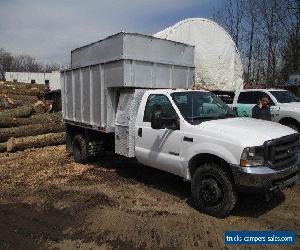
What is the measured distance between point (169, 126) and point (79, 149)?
4146 millimetres

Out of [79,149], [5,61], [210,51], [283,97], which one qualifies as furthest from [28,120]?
[5,61]

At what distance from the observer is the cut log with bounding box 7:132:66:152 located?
12.4 m

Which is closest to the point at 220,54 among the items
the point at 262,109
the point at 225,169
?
the point at 262,109

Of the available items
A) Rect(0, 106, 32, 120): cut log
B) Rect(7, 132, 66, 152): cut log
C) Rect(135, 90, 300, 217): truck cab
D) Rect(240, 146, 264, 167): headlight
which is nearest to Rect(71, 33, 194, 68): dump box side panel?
Rect(135, 90, 300, 217): truck cab

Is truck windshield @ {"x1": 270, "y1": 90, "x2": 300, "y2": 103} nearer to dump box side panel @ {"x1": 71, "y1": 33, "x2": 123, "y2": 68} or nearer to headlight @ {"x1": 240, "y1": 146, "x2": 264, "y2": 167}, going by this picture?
dump box side panel @ {"x1": 71, "y1": 33, "x2": 123, "y2": 68}

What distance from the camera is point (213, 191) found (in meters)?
5.93

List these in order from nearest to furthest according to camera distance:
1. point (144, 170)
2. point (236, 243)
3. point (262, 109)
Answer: point (236, 243)
point (144, 170)
point (262, 109)

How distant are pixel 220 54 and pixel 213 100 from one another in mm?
5707

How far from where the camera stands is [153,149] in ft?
→ 23.5

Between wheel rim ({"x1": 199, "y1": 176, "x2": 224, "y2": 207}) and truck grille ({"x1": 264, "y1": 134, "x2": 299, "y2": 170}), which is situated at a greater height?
truck grille ({"x1": 264, "y1": 134, "x2": 299, "y2": 170})

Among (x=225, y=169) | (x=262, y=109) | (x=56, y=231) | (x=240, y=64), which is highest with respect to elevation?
(x=240, y=64)

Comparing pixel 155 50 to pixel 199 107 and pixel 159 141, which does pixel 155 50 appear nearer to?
pixel 199 107

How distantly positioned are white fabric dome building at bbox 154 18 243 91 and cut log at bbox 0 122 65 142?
5.56 meters

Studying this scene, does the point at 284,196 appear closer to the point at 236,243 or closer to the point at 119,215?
the point at 236,243
